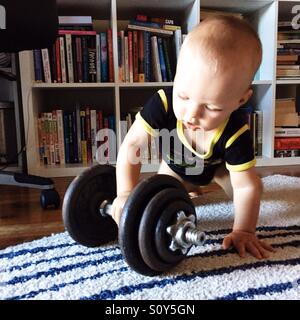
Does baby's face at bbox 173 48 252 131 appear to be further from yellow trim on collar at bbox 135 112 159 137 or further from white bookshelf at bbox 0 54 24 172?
white bookshelf at bbox 0 54 24 172

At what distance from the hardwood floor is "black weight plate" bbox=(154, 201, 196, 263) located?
1.12 ft

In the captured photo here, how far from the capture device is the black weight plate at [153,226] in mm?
522

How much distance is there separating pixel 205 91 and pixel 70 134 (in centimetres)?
105

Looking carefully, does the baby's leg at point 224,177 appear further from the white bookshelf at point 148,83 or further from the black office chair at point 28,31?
the white bookshelf at point 148,83

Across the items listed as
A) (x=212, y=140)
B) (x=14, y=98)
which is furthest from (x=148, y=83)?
(x=212, y=140)

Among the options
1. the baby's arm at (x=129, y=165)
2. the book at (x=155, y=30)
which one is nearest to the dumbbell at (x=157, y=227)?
the baby's arm at (x=129, y=165)

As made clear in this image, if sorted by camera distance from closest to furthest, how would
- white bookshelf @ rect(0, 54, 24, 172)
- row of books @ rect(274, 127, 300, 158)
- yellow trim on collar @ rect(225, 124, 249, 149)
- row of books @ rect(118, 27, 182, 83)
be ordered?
yellow trim on collar @ rect(225, 124, 249, 149) < white bookshelf @ rect(0, 54, 24, 172) < row of books @ rect(118, 27, 182, 83) < row of books @ rect(274, 127, 300, 158)

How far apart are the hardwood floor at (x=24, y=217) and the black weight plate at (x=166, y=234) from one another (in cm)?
34

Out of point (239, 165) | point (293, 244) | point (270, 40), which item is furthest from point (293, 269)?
point (270, 40)

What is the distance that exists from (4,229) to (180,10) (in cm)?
124

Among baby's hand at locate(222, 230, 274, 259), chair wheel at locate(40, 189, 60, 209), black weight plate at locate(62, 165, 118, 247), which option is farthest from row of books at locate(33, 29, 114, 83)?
baby's hand at locate(222, 230, 274, 259)

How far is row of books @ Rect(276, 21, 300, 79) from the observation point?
1599mm

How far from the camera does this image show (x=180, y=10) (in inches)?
63.0

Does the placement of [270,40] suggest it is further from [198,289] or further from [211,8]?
[198,289]
